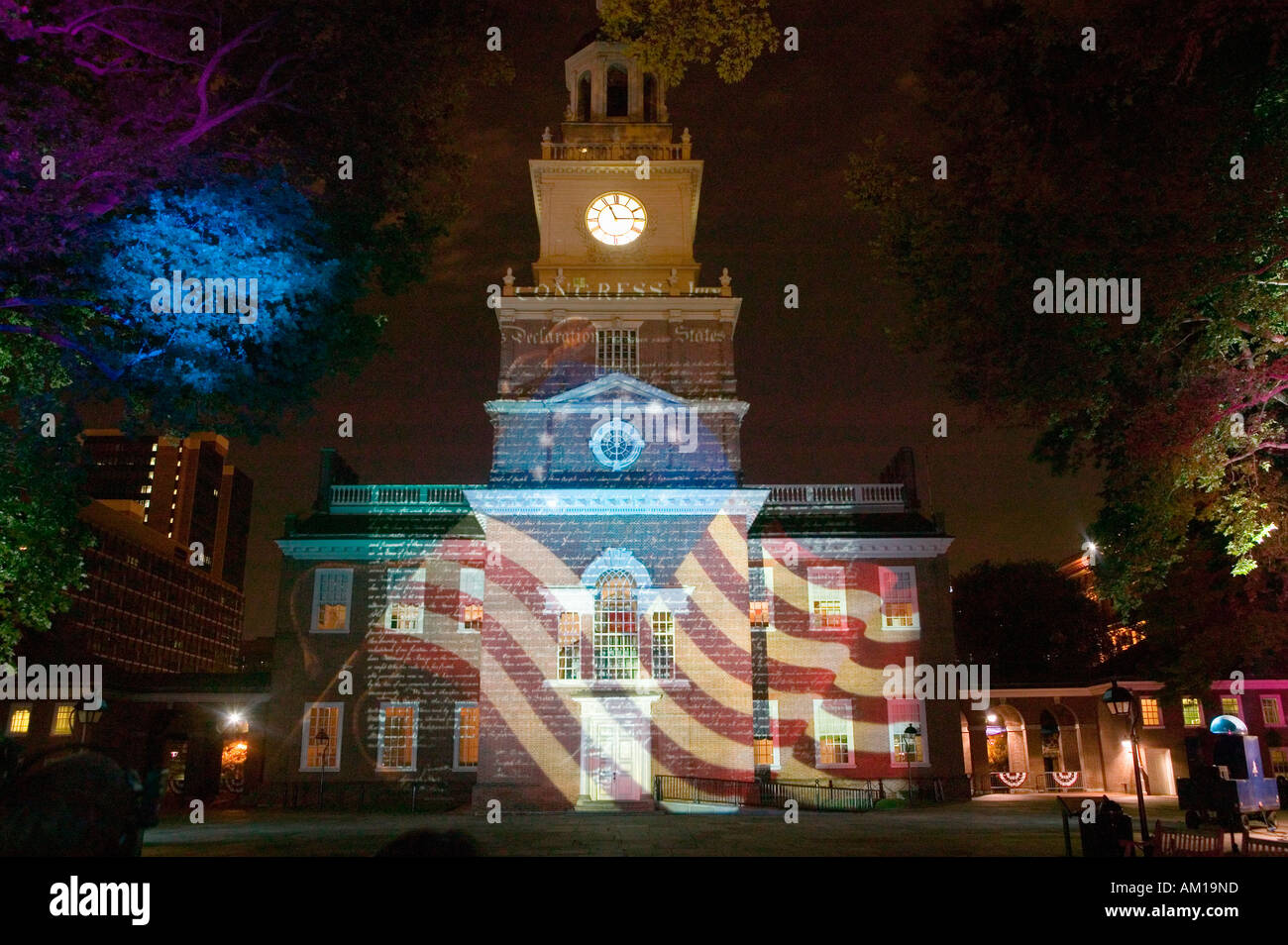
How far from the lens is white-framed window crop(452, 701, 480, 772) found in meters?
28.8

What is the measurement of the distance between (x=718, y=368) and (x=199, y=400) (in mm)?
18258

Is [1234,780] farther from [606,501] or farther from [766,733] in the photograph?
[606,501]

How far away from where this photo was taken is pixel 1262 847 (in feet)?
43.7

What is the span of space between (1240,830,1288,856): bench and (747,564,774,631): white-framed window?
55.6 ft

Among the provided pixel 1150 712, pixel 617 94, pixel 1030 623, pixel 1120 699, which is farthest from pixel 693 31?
pixel 1030 623

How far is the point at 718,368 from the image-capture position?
97.0 ft

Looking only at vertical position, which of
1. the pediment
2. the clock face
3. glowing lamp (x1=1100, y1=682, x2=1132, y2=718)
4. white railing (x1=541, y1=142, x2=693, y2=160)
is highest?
white railing (x1=541, y1=142, x2=693, y2=160)

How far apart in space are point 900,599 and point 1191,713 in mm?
15389

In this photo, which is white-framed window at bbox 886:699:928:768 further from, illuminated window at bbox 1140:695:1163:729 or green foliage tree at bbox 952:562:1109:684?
green foliage tree at bbox 952:562:1109:684

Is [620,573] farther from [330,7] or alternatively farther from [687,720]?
[330,7]

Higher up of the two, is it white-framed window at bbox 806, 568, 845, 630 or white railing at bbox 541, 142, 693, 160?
white railing at bbox 541, 142, 693, 160

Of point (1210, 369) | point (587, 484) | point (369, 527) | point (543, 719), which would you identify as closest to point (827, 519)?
point (587, 484)

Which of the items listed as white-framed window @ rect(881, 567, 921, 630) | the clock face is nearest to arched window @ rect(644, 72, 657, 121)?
the clock face

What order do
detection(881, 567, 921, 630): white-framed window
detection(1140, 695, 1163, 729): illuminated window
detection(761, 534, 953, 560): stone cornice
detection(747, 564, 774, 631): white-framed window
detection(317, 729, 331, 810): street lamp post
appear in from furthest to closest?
detection(1140, 695, 1163, 729): illuminated window < detection(761, 534, 953, 560): stone cornice < detection(881, 567, 921, 630): white-framed window < detection(747, 564, 774, 631): white-framed window < detection(317, 729, 331, 810): street lamp post
